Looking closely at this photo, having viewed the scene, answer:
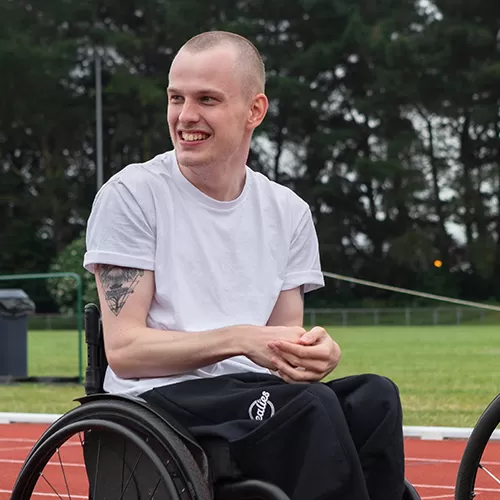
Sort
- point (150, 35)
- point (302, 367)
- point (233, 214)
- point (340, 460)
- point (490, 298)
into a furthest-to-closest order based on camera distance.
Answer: point (150, 35), point (490, 298), point (233, 214), point (302, 367), point (340, 460)

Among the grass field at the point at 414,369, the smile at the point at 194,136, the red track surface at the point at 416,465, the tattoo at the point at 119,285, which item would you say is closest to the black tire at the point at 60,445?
the tattoo at the point at 119,285

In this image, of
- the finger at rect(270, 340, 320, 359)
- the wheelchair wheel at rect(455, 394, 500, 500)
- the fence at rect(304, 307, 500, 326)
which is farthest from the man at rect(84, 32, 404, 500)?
the fence at rect(304, 307, 500, 326)

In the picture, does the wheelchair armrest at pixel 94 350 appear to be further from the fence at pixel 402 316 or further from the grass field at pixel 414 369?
the fence at pixel 402 316

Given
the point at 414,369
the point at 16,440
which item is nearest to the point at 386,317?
the point at 414,369

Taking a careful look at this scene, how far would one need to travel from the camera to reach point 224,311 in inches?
127

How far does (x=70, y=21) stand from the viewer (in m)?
50.5

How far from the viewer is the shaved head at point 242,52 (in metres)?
3.22

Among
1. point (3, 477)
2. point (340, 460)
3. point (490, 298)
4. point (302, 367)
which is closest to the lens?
point (340, 460)

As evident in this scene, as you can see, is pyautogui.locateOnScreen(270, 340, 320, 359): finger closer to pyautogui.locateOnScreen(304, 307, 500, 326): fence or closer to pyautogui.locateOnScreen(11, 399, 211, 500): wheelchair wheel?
pyautogui.locateOnScreen(11, 399, 211, 500): wheelchair wheel

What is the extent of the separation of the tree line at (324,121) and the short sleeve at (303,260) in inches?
1676

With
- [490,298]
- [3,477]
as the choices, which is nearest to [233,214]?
[3,477]

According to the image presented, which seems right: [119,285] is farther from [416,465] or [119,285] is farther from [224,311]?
[416,465]

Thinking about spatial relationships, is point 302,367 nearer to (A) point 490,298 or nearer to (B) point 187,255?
(B) point 187,255

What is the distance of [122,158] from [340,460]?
160 feet
